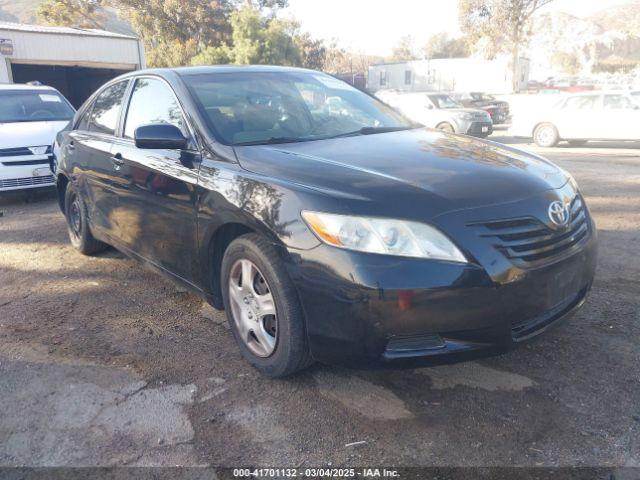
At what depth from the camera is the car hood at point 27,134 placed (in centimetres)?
812

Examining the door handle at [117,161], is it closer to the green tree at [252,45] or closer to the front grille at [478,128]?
the front grille at [478,128]

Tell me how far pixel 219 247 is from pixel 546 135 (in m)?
13.4

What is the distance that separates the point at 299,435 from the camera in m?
2.62

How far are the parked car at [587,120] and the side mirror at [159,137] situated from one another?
A: 42.5 ft

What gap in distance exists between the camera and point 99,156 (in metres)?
4.51

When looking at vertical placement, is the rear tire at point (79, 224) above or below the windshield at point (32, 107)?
below

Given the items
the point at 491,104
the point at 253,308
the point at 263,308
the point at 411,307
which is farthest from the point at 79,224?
the point at 491,104

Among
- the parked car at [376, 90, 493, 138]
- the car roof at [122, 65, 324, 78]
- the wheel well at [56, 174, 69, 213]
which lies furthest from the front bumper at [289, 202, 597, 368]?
the parked car at [376, 90, 493, 138]

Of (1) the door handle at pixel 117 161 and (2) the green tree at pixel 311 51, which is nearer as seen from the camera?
(1) the door handle at pixel 117 161

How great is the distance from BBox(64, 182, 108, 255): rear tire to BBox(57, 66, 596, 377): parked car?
1.30 m

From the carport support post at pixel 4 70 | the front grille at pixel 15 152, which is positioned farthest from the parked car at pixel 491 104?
the front grille at pixel 15 152

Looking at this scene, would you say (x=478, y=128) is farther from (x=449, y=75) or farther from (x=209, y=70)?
(x=449, y=75)

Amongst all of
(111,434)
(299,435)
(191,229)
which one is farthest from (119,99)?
(299,435)

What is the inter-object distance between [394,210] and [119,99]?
9.58 ft
